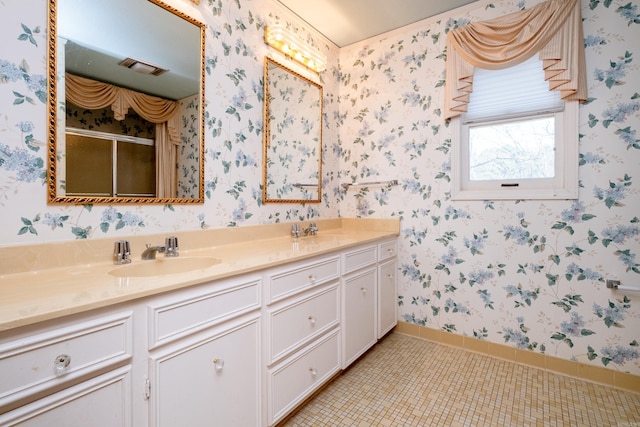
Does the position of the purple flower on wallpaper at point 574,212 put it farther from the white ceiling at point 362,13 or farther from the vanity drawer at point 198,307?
the vanity drawer at point 198,307

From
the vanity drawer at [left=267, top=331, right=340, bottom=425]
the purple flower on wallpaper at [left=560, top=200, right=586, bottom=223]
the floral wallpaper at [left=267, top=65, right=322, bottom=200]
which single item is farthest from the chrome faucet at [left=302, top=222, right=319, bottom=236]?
the purple flower on wallpaper at [left=560, top=200, right=586, bottom=223]

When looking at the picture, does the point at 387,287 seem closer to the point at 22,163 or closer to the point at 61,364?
the point at 61,364

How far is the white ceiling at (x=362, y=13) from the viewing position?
6.97ft

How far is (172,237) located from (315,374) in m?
0.99

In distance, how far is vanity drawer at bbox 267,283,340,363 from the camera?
137 cm

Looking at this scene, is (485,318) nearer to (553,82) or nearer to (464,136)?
(464,136)

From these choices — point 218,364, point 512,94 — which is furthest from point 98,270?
point 512,94

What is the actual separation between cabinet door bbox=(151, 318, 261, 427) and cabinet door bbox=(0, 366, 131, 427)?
85 mm

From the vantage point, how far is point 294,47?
2141 mm

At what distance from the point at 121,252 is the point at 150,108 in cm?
68

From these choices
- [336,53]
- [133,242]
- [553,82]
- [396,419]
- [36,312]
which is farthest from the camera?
[336,53]

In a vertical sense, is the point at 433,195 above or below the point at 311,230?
above

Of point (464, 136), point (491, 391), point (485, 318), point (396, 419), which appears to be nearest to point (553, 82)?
point (464, 136)

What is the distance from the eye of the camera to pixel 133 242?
4.52ft
